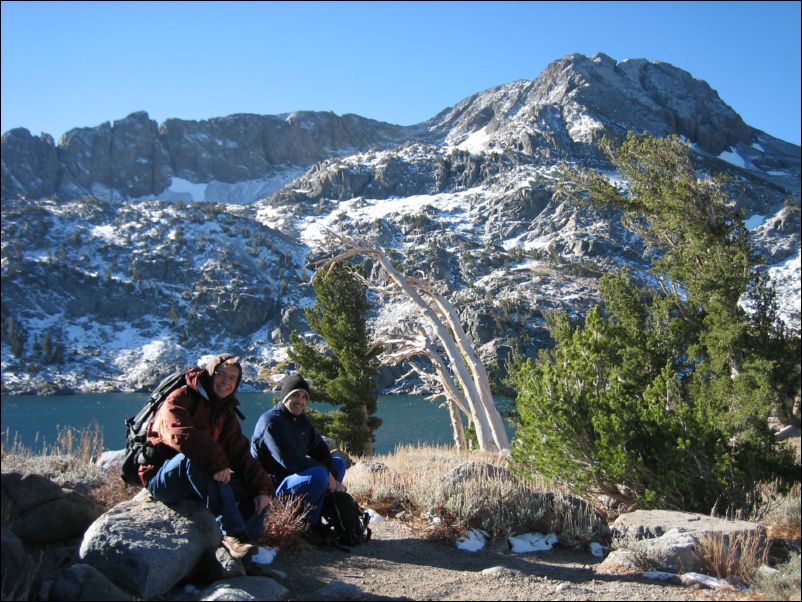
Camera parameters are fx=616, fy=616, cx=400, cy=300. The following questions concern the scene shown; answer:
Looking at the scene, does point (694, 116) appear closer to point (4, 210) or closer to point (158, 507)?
point (4, 210)

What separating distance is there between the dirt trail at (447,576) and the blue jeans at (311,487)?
27 centimetres

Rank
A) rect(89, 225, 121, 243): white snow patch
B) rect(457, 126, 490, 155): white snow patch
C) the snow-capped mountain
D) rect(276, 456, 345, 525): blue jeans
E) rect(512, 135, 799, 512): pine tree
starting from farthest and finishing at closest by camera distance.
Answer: rect(457, 126, 490, 155): white snow patch → rect(89, 225, 121, 243): white snow patch → the snow-capped mountain → rect(512, 135, 799, 512): pine tree → rect(276, 456, 345, 525): blue jeans

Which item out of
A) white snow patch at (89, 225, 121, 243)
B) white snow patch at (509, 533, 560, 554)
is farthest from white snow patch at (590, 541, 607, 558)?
white snow patch at (89, 225, 121, 243)

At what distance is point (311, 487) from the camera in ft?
16.8

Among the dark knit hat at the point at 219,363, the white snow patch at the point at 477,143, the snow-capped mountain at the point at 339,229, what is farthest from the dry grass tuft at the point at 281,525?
the white snow patch at the point at 477,143

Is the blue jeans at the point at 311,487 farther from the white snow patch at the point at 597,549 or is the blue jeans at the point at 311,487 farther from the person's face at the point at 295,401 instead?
the white snow patch at the point at 597,549

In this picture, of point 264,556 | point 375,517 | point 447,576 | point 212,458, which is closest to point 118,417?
point 375,517

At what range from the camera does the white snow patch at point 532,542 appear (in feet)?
18.2

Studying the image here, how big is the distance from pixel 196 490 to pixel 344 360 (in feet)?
40.7

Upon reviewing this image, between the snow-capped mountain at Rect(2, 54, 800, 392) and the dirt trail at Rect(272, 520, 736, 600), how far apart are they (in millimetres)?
57611

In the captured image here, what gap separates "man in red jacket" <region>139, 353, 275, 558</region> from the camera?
4113 mm

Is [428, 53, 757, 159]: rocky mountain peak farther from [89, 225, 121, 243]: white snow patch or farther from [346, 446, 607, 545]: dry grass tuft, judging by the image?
[346, 446, 607, 545]: dry grass tuft

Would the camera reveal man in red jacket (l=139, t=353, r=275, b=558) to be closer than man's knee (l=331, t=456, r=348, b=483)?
Yes

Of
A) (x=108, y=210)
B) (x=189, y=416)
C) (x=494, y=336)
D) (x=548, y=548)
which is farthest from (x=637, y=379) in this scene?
(x=108, y=210)
